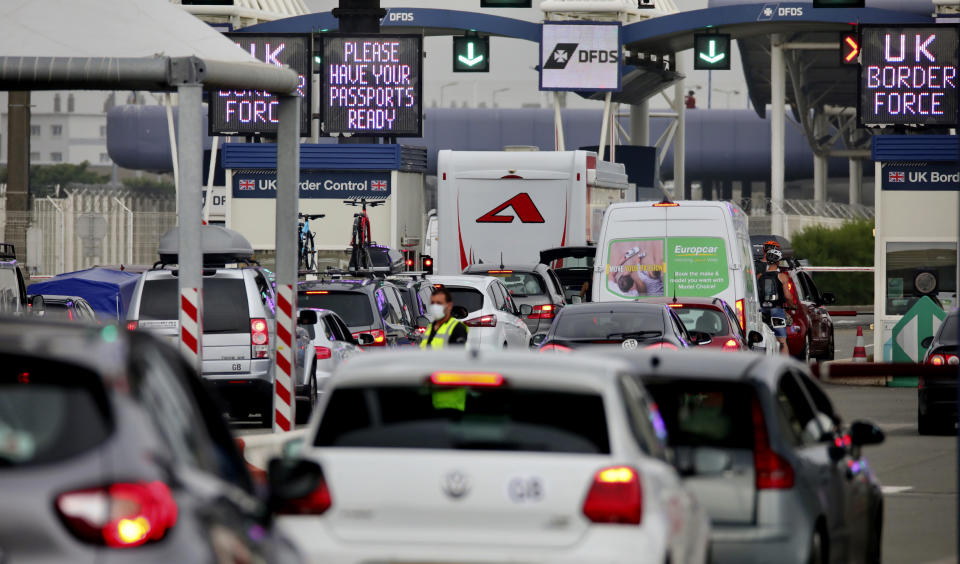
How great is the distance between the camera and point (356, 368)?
7.57 metres

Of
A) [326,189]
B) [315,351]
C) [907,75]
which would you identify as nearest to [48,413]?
[315,351]

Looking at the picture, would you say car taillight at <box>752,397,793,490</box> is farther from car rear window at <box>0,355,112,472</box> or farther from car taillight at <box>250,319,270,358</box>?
car taillight at <box>250,319,270,358</box>

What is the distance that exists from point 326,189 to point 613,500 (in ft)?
126

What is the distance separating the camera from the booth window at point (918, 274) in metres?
30.0

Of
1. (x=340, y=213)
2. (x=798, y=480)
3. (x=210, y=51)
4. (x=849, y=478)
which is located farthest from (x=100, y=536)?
(x=340, y=213)

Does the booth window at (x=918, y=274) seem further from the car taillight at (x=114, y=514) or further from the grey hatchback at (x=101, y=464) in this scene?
the car taillight at (x=114, y=514)

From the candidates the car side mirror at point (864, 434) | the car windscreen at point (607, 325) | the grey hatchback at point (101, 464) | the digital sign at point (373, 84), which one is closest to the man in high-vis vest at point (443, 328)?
the car windscreen at point (607, 325)

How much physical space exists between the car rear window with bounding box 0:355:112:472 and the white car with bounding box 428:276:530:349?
20.2 m

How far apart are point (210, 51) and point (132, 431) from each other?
13012 mm

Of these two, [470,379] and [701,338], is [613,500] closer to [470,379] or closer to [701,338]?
[470,379]

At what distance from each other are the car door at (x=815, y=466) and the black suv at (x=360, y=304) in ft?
41.1

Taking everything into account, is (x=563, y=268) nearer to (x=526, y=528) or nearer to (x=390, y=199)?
(x=390, y=199)

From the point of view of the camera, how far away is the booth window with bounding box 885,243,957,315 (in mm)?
29969

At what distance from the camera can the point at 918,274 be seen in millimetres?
30297
